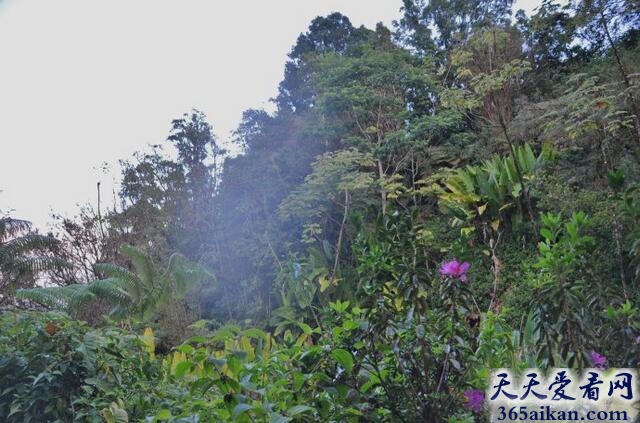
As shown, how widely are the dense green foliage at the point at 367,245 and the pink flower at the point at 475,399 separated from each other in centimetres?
2

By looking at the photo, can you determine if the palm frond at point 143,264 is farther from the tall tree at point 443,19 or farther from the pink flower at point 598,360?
the tall tree at point 443,19

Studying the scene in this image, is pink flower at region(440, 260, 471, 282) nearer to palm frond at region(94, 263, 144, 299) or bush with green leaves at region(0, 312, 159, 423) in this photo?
bush with green leaves at region(0, 312, 159, 423)

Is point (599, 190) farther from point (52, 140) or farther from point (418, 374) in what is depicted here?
point (52, 140)

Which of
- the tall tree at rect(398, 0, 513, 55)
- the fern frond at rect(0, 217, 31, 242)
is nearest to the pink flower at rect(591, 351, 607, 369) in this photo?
the fern frond at rect(0, 217, 31, 242)

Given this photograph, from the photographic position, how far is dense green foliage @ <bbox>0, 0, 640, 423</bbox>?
1.12 metres

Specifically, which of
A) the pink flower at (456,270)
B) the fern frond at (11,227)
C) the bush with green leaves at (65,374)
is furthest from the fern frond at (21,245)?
the pink flower at (456,270)

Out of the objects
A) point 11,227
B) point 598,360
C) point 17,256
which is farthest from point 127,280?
point 598,360

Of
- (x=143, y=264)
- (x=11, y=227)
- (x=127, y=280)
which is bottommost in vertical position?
(x=127, y=280)

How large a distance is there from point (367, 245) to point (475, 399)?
44 cm

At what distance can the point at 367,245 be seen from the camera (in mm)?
1260

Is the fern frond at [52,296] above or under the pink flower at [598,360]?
above

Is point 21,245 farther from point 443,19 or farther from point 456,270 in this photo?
point 443,19

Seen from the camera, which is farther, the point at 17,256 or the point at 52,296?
the point at 17,256

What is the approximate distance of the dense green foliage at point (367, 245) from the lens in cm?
112
